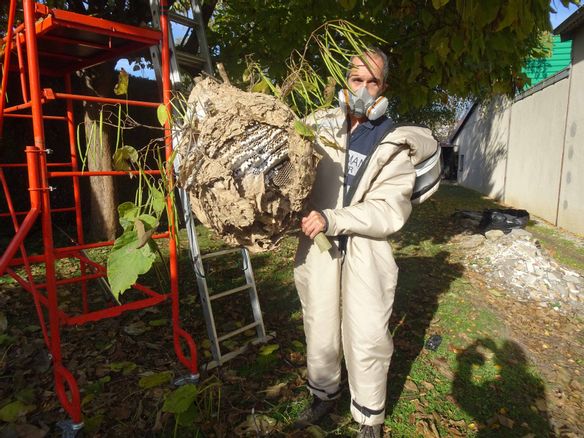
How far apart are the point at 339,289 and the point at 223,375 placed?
4.02ft

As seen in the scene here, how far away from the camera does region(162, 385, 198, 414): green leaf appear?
220 centimetres

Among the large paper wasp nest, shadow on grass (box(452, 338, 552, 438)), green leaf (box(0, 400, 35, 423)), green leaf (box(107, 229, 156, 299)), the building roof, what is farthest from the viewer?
the building roof

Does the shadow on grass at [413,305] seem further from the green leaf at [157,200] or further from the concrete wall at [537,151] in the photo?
the concrete wall at [537,151]

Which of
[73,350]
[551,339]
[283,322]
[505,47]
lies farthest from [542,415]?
[73,350]

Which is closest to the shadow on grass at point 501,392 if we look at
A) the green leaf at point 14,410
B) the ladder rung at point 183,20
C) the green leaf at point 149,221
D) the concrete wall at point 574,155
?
the green leaf at point 149,221

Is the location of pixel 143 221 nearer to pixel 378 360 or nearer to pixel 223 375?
pixel 378 360

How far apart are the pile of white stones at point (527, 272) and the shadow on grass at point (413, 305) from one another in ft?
1.51

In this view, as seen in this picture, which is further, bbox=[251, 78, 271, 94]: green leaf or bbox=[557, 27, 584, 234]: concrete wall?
bbox=[557, 27, 584, 234]: concrete wall

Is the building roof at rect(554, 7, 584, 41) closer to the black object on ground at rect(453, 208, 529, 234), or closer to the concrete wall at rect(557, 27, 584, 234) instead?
the concrete wall at rect(557, 27, 584, 234)

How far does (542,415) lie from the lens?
Answer: 2.73 metres

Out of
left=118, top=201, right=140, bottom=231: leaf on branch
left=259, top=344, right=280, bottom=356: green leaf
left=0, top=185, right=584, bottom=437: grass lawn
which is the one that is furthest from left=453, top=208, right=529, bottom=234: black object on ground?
left=118, top=201, right=140, bottom=231: leaf on branch

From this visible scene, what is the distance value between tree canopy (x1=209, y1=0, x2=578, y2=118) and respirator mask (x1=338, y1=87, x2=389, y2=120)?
1.27 meters

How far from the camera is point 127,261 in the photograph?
169cm

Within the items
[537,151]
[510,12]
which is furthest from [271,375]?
[537,151]
